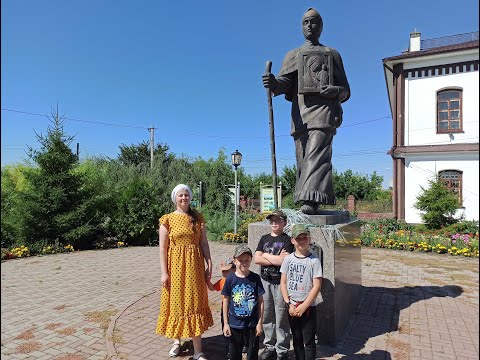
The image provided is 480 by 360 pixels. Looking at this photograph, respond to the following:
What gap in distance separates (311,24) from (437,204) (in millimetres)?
3479

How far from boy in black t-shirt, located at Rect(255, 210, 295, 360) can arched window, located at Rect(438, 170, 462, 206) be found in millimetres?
2005

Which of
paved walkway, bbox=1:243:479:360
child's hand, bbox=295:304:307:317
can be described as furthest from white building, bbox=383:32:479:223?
child's hand, bbox=295:304:307:317

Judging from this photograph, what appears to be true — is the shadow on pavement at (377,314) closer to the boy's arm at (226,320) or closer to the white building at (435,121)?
the boy's arm at (226,320)

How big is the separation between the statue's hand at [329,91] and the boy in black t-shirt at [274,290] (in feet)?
5.53

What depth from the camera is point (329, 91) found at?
4.16 metres

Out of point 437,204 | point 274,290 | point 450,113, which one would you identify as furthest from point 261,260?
point 450,113

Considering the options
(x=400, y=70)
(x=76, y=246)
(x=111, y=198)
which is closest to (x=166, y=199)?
(x=111, y=198)

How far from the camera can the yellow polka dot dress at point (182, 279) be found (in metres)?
3.39

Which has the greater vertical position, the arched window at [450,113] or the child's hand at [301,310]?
the arched window at [450,113]

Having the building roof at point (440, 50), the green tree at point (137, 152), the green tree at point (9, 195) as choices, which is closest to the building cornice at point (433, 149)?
the building roof at point (440, 50)

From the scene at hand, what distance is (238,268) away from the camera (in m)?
3.00

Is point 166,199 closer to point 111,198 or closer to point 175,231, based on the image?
point 111,198

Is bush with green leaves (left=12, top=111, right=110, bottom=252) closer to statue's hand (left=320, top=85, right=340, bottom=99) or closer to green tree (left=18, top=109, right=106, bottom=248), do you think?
green tree (left=18, top=109, right=106, bottom=248)

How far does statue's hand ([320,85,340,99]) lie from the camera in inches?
163
